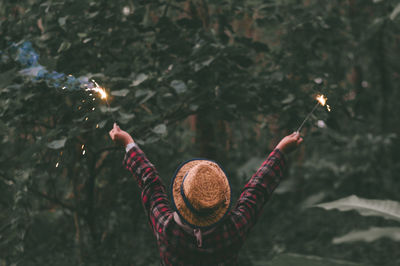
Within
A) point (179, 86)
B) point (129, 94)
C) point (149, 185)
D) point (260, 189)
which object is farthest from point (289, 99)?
point (149, 185)

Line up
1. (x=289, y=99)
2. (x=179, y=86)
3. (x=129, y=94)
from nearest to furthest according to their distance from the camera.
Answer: (x=179, y=86) → (x=129, y=94) → (x=289, y=99)

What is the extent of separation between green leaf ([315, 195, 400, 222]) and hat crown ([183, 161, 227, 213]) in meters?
0.46

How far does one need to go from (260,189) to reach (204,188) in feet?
1.17

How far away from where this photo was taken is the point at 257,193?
1490 mm

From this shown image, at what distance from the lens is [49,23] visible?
2.09 meters

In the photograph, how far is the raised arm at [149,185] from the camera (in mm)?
1437

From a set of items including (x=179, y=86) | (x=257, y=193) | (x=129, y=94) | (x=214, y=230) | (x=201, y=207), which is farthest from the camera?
(x=129, y=94)

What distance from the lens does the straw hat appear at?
1.23 metres

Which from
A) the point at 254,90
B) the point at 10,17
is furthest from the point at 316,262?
the point at 10,17

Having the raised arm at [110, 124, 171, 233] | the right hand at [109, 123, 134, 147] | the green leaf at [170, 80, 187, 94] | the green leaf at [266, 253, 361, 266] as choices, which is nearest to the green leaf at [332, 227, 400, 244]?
the green leaf at [266, 253, 361, 266]

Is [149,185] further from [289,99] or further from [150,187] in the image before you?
[289,99]

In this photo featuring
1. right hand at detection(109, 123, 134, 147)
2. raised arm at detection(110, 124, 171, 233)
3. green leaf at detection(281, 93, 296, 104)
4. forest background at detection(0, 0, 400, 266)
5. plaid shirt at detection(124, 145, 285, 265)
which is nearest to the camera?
plaid shirt at detection(124, 145, 285, 265)

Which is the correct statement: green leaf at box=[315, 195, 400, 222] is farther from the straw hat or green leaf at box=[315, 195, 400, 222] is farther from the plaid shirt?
the straw hat

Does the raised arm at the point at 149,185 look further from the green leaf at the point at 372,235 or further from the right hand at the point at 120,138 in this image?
the green leaf at the point at 372,235
